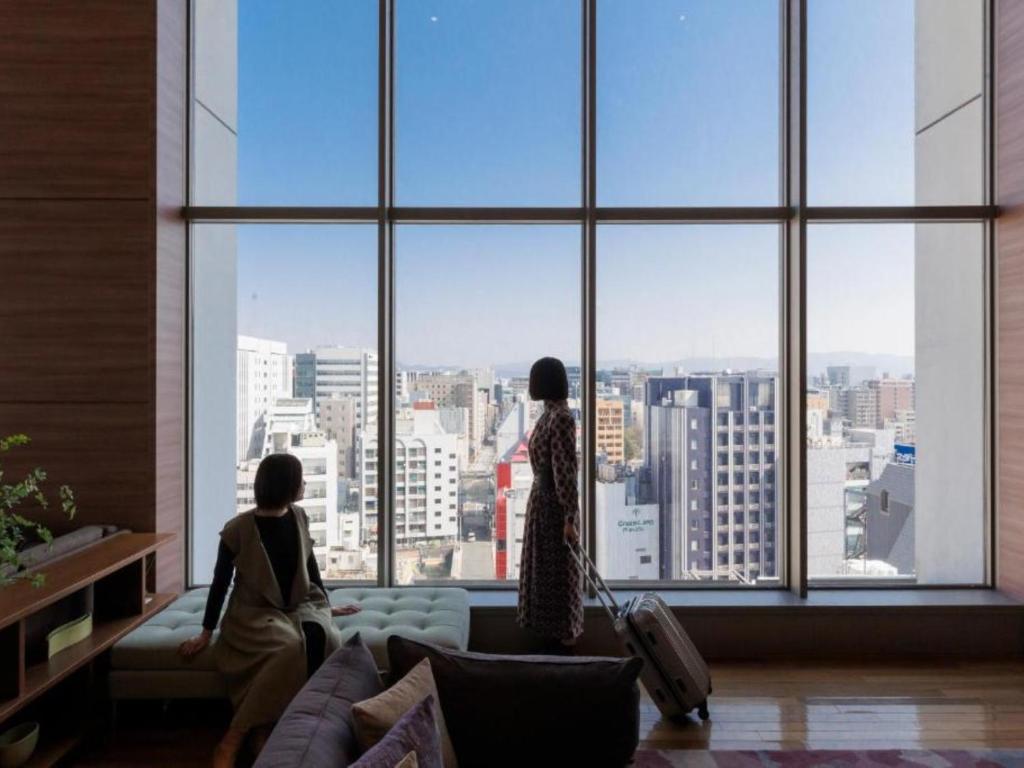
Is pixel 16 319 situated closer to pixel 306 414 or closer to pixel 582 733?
pixel 306 414

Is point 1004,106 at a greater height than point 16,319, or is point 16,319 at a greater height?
point 1004,106

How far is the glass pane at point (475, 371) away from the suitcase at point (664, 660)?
114 centimetres

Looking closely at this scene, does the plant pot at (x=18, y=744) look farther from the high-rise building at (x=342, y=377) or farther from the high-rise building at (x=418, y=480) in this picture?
the high-rise building at (x=342, y=377)

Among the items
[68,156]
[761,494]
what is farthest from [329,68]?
[761,494]

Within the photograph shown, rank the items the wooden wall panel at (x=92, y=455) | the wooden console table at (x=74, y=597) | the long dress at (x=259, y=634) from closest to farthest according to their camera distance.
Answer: the wooden console table at (x=74, y=597)
the long dress at (x=259, y=634)
the wooden wall panel at (x=92, y=455)

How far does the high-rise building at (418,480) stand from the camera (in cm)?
370

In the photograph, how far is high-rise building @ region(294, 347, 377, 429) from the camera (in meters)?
3.70

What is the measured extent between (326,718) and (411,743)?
0.71 feet

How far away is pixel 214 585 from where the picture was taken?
233cm

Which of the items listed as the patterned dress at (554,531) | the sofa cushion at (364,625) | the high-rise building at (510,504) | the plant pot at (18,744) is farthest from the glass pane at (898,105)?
the plant pot at (18,744)

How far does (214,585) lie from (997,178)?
4636mm

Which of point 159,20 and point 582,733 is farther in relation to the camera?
point 159,20

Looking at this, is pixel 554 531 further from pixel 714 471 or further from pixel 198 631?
pixel 198 631

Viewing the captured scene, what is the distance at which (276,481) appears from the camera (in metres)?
2.28
